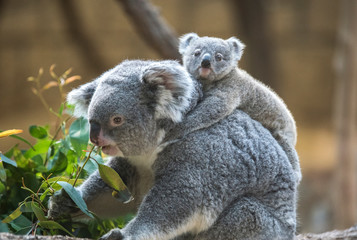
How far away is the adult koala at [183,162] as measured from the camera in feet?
10.6

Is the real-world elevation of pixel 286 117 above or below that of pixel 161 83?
below

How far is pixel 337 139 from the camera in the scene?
8781 millimetres

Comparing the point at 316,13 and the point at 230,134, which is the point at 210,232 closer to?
the point at 230,134

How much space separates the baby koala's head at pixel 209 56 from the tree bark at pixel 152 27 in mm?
1890

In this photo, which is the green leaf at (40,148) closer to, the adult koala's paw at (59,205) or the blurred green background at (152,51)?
the adult koala's paw at (59,205)

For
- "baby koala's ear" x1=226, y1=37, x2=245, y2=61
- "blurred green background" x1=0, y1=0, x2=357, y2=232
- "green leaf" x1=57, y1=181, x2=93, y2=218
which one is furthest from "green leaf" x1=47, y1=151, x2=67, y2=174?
"blurred green background" x1=0, y1=0, x2=357, y2=232

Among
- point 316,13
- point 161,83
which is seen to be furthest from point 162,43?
point 316,13

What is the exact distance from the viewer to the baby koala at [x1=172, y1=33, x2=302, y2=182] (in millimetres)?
4023

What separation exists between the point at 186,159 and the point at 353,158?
5988mm

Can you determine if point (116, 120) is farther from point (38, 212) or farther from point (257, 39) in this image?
point (257, 39)

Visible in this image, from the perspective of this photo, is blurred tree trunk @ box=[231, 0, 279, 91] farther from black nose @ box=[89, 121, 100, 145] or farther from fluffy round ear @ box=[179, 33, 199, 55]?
black nose @ box=[89, 121, 100, 145]

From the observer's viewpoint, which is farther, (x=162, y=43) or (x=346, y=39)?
(x=346, y=39)

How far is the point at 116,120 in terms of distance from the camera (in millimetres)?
3234

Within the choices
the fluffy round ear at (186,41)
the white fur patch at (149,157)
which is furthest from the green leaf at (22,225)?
the fluffy round ear at (186,41)
